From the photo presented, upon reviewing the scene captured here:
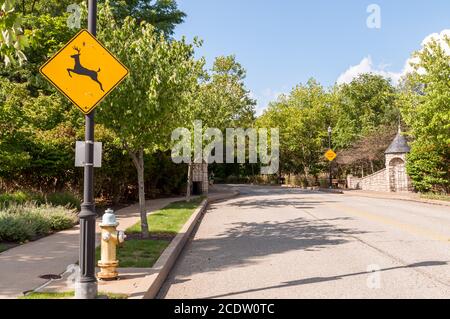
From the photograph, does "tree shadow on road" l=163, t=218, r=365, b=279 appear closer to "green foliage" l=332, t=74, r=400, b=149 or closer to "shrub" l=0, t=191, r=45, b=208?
"shrub" l=0, t=191, r=45, b=208

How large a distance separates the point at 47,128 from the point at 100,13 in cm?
1148

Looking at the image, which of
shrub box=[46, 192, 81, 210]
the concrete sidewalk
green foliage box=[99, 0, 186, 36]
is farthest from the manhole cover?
green foliage box=[99, 0, 186, 36]

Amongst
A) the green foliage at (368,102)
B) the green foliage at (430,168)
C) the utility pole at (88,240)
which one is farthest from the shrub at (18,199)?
the green foliage at (368,102)

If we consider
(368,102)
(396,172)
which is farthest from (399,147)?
(368,102)

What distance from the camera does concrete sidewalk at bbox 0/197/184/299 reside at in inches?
258

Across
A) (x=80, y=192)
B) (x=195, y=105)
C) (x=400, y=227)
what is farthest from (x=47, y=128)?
(x=400, y=227)

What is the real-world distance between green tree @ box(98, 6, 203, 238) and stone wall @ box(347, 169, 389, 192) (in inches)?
1133

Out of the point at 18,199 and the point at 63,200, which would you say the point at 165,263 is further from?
the point at 63,200

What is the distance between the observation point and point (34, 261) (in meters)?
8.38

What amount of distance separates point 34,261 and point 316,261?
5.29 m

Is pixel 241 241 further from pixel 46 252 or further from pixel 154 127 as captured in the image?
pixel 46 252

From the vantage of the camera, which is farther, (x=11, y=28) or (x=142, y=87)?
(x=142, y=87)

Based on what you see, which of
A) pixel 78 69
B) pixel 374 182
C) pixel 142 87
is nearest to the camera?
pixel 78 69

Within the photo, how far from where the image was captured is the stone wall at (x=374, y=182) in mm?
36781
